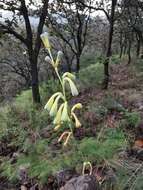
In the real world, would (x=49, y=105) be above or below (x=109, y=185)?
above

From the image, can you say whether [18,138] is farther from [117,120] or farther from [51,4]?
[51,4]

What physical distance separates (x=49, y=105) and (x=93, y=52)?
1499 inches

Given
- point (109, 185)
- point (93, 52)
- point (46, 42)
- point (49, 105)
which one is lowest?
point (93, 52)

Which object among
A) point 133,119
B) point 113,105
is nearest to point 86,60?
point 113,105

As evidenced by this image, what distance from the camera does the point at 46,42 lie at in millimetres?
3139

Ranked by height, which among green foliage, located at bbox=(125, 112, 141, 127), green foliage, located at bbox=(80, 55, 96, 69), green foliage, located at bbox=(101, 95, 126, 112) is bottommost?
green foliage, located at bbox=(80, 55, 96, 69)

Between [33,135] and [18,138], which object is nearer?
[33,135]

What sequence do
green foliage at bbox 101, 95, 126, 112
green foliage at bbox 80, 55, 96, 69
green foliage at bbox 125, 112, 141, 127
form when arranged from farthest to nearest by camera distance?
green foliage at bbox 80, 55, 96, 69, green foliage at bbox 101, 95, 126, 112, green foliage at bbox 125, 112, 141, 127

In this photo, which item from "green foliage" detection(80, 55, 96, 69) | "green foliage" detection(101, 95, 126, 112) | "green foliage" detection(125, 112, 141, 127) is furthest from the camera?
"green foliage" detection(80, 55, 96, 69)

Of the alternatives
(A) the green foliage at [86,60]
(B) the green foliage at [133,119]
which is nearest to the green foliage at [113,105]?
(B) the green foliage at [133,119]

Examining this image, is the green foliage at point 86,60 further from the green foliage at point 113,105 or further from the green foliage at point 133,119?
the green foliage at point 133,119

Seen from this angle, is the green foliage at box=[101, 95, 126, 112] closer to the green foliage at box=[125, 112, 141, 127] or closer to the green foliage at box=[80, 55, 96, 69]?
the green foliage at box=[125, 112, 141, 127]

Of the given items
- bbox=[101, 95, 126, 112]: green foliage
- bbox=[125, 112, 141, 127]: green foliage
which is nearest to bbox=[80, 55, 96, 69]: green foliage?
bbox=[101, 95, 126, 112]: green foliage

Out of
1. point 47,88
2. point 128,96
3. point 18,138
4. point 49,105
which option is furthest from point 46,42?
point 47,88
